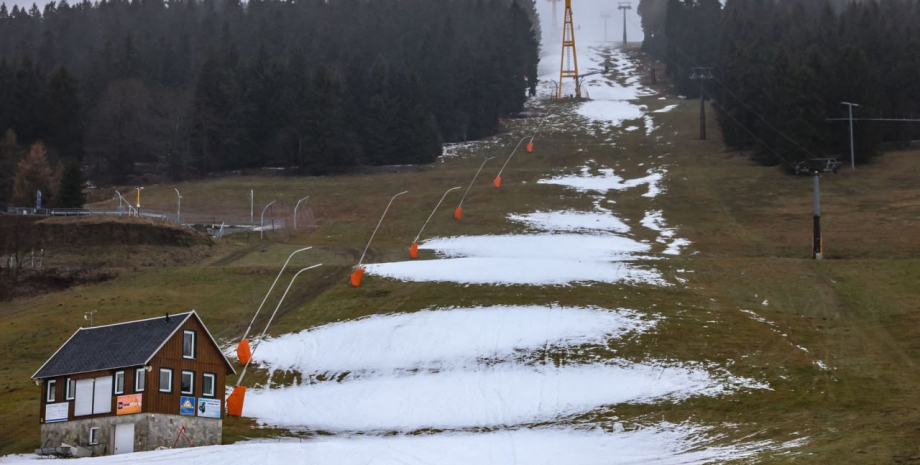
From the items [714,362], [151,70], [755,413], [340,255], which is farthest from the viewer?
[151,70]

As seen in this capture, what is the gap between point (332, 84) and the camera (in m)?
127

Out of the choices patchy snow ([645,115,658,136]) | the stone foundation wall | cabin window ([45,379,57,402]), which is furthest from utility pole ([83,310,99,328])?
patchy snow ([645,115,658,136])

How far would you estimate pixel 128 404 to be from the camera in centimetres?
3903

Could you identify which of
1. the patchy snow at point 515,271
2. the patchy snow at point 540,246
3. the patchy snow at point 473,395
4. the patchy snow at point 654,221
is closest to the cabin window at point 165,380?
the patchy snow at point 473,395

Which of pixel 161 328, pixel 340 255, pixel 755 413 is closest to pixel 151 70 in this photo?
pixel 340 255

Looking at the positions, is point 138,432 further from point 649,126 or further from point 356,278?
point 649,126

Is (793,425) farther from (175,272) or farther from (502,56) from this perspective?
(502,56)

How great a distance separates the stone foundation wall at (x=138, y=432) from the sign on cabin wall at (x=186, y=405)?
0.65 feet

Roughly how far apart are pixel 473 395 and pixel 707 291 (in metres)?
21.1

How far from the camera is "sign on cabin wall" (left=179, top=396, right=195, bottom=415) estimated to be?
4028 centimetres

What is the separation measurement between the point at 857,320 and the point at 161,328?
116 ft

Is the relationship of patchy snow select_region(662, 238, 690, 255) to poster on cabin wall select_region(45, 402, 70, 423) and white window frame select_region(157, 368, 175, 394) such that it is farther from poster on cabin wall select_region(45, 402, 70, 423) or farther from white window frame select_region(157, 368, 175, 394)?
poster on cabin wall select_region(45, 402, 70, 423)

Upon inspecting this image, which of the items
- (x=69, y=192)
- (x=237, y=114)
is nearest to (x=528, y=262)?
(x=69, y=192)

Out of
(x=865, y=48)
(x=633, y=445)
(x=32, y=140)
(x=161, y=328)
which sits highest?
(x=865, y=48)
